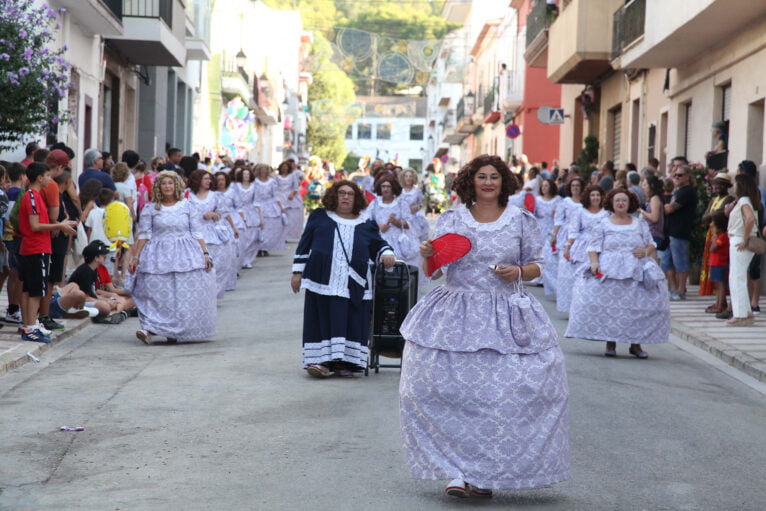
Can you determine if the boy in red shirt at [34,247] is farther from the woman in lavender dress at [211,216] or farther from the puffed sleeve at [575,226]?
the puffed sleeve at [575,226]

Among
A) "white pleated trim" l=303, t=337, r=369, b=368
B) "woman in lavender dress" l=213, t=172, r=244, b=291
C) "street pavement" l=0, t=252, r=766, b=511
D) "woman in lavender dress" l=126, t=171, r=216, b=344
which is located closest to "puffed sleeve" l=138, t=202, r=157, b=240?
"woman in lavender dress" l=126, t=171, r=216, b=344

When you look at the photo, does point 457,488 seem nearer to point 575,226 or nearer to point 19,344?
point 19,344

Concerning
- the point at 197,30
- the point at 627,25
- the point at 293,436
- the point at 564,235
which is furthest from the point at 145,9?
the point at 293,436

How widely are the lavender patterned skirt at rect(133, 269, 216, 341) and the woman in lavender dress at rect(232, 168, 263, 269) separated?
9654 millimetres

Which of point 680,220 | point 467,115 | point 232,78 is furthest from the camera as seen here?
point 467,115

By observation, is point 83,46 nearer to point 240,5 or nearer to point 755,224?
point 755,224

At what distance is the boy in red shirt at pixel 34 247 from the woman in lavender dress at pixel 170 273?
78 cm

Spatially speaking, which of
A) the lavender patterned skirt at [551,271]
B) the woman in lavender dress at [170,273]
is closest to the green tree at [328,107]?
the lavender patterned skirt at [551,271]

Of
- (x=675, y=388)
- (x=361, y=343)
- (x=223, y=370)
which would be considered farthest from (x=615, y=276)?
(x=223, y=370)

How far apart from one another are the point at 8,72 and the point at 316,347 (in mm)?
5222

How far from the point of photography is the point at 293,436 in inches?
296

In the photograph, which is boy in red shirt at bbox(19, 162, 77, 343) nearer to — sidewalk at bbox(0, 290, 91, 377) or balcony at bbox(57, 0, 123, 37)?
sidewalk at bbox(0, 290, 91, 377)

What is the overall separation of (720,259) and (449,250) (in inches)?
393

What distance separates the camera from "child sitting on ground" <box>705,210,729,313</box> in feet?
50.5
